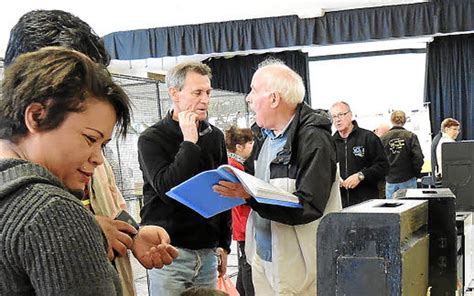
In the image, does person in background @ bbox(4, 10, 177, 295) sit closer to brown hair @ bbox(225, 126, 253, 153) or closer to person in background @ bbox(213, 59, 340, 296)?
person in background @ bbox(213, 59, 340, 296)

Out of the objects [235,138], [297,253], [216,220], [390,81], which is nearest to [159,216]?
[216,220]

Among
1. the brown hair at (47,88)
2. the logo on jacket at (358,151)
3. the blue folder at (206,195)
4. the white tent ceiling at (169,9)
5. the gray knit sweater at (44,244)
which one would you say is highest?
the white tent ceiling at (169,9)

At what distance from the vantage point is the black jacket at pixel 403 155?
5.41 metres

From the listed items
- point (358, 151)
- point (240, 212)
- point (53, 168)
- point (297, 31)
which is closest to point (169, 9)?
point (297, 31)

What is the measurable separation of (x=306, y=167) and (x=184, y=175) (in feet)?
1.34

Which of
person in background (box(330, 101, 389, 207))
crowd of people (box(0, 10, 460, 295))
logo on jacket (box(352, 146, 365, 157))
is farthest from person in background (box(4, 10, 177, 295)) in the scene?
logo on jacket (box(352, 146, 365, 157))

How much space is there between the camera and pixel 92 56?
1.14 metres

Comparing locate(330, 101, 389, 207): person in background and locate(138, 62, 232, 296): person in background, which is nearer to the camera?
locate(138, 62, 232, 296): person in background

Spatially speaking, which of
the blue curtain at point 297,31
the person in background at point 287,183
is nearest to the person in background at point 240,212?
the person in background at point 287,183

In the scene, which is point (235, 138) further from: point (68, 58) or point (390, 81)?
point (390, 81)

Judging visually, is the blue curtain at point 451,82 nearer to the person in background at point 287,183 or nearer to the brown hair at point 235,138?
the brown hair at point 235,138

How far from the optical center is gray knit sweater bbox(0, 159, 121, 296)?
2.31 ft

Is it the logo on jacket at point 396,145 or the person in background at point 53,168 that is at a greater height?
the person in background at point 53,168

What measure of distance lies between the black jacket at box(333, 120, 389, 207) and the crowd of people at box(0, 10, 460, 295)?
0.05 ft
